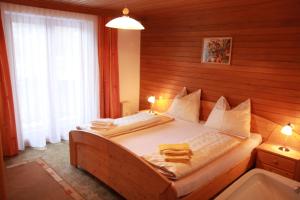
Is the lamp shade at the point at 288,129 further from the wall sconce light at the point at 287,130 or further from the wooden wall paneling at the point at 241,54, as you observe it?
the wooden wall paneling at the point at 241,54

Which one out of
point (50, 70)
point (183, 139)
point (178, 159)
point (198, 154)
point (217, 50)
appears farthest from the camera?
point (50, 70)

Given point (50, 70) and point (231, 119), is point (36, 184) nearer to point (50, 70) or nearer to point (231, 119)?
point (50, 70)

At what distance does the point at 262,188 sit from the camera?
232 centimetres

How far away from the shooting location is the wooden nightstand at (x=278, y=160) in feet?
9.05

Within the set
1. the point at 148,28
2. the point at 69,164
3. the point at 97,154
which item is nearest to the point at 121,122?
the point at 97,154

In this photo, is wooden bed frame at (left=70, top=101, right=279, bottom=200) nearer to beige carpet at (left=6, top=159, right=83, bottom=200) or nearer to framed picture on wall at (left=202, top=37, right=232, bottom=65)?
beige carpet at (left=6, top=159, right=83, bottom=200)

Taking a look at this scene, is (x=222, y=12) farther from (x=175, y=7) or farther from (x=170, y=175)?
(x=170, y=175)

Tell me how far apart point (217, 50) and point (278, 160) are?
5.84 feet

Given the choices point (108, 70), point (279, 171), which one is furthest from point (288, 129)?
point (108, 70)

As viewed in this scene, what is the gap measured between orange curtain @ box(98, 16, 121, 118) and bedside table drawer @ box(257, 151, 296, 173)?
274cm

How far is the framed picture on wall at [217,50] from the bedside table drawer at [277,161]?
1417 mm

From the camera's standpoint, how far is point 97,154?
9.23 ft

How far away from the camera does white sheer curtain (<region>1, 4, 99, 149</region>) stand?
11.3ft

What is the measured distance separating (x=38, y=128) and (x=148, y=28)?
2753 mm
